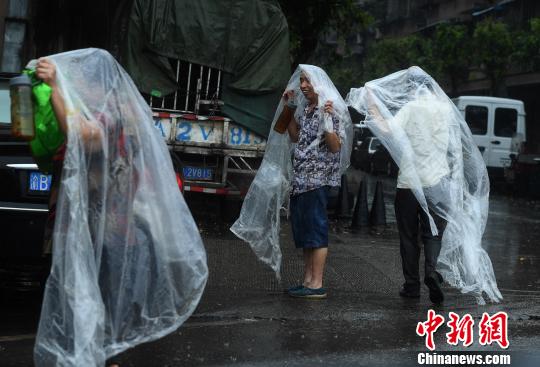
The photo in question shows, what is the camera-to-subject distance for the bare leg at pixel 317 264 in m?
7.56

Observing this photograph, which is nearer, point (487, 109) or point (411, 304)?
point (411, 304)

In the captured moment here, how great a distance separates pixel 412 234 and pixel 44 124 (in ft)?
12.4

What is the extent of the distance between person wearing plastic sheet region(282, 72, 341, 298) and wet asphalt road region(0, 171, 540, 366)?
0.40 metres

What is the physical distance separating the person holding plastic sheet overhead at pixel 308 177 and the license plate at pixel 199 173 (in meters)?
4.85

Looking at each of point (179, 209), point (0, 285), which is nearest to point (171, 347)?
point (179, 209)

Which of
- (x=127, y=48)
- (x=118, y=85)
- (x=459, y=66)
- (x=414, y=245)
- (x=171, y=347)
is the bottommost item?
(x=171, y=347)

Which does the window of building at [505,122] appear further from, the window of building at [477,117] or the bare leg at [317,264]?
the bare leg at [317,264]

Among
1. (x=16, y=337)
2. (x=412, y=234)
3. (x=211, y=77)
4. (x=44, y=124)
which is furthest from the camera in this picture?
(x=211, y=77)

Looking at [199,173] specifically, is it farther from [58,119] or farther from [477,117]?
[477,117]

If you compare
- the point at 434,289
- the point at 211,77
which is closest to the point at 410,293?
the point at 434,289

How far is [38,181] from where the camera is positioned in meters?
6.49

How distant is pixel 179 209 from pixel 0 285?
9.86 ft

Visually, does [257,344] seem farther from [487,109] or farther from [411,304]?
[487,109]

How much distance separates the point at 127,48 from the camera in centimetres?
1254
